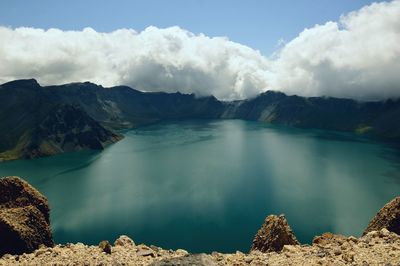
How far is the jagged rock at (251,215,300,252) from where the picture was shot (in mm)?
54062

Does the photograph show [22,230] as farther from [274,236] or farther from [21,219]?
[274,236]

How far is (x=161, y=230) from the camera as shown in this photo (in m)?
122

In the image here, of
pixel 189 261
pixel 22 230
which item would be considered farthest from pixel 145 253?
pixel 22 230

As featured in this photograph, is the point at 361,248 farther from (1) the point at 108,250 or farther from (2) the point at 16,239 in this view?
(2) the point at 16,239

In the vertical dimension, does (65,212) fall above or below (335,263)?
below

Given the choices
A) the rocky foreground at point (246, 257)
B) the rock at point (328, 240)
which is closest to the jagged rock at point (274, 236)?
the rock at point (328, 240)

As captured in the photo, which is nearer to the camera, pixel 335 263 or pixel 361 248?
pixel 335 263

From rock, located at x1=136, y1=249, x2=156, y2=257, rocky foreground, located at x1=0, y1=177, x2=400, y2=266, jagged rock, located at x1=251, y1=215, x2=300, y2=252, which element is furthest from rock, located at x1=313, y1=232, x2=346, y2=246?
rock, located at x1=136, y1=249, x2=156, y2=257

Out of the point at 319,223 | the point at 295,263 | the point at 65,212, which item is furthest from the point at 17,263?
the point at 65,212

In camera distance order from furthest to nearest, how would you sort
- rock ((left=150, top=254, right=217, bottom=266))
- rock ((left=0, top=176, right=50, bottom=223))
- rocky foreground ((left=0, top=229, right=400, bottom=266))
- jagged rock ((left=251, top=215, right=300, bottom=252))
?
jagged rock ((left=251, top=215, right=300, bottom=252)), rock ((left=0, top=176, right=50, bottom=223)), rocky foreground ((left=0, top=229, right=400, bottom=266)), rock ((left=150, top=254, right=217, bottom=266))

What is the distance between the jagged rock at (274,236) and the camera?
177 ft

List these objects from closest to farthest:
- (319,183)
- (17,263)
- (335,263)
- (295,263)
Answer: (335,263) → (295,263) → (17,263) → (319,183)

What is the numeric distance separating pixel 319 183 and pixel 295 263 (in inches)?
6720

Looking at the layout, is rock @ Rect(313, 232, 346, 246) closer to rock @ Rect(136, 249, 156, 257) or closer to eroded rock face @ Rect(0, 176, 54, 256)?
rock @ Rect(136, 249, 156, 257)
